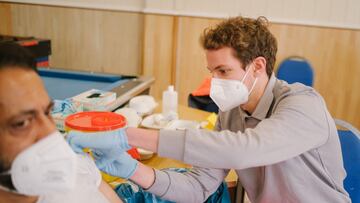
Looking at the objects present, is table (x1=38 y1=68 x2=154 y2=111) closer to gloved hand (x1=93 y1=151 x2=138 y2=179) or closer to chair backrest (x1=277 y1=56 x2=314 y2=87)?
gloved hand (x1=93 y1=151 x2=138 y2=179)

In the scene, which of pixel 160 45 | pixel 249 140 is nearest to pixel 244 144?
pixel 249 140

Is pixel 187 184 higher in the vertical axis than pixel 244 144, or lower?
lower

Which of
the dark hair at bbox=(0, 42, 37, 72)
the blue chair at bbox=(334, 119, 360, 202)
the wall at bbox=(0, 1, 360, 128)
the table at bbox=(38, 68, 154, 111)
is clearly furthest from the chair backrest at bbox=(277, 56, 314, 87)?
the dark hair at bbox=(0, 42, 37, 72)

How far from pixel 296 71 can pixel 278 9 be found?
2.08 feet

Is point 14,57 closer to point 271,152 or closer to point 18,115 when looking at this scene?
point 18,115

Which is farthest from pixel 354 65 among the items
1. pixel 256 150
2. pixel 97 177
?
pixel 97 177

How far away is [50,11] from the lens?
4281 millimetres

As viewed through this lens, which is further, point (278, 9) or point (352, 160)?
point (278, 9)

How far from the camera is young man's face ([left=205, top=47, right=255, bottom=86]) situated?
4.83 feet

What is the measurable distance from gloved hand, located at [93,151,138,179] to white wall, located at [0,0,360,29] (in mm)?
2717

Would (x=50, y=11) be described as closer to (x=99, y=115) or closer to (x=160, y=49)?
(x=160, y=49)

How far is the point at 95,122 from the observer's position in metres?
1.24

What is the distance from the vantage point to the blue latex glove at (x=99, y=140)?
106 cm

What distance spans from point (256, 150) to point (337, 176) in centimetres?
45
